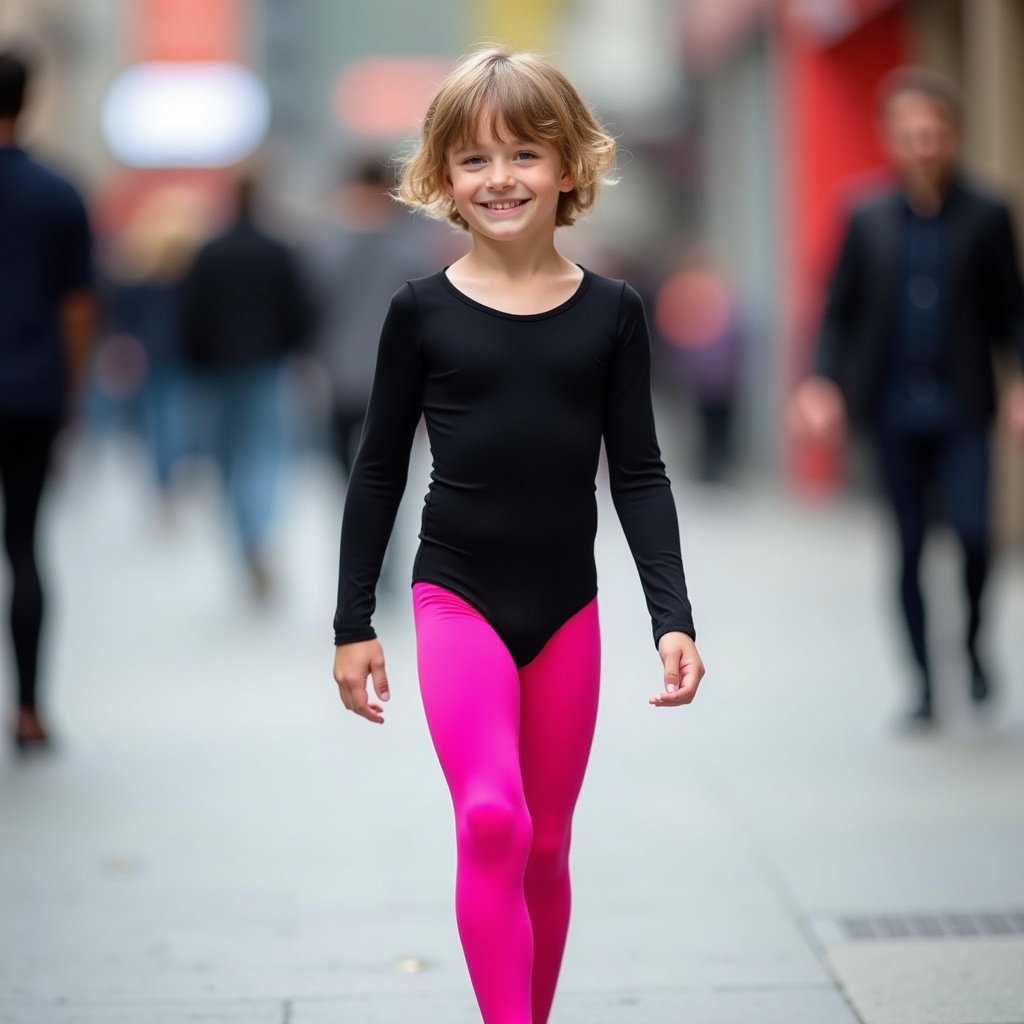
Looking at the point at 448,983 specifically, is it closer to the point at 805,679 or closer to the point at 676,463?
the point at 805,679

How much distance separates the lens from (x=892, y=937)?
14.4ft

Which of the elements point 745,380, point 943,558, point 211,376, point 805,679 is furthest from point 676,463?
point 805,679

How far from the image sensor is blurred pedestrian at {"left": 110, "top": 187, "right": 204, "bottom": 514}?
13602mm

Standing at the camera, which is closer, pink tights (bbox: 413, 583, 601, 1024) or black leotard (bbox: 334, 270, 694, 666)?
pink tights (bbox: 413, 583, 601, 1024)

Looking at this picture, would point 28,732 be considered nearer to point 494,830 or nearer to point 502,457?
point 502,457

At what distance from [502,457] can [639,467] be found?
0.90 feet

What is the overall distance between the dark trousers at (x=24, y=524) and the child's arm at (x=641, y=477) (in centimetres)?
319

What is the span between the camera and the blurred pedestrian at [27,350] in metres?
6.20

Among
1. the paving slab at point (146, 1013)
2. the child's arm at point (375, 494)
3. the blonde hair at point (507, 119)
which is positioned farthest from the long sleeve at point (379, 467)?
the paving slab at point (146, 1013)

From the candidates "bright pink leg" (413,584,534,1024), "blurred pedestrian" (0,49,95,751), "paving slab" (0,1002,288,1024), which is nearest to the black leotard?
"bright pink leg" (413,584,534,1024)

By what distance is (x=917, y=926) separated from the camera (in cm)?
449

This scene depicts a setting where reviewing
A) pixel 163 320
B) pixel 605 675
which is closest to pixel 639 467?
pixel 605 675

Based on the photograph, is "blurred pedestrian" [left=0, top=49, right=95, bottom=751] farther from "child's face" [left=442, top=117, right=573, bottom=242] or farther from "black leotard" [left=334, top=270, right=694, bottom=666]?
"child's face" [left=442, top=117, right=573, bottom=242]

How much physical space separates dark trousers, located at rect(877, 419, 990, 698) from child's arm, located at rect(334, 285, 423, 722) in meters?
3.43
